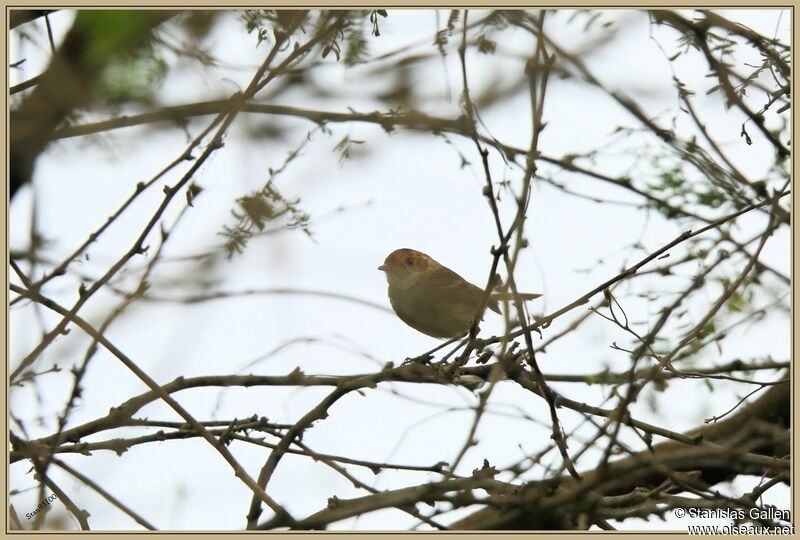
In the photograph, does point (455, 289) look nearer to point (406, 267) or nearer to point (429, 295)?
point (429, 295)

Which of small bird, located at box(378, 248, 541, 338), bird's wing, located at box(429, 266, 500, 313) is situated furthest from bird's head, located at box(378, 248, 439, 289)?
bird's wing, located at box(429, 266, 500, 313)

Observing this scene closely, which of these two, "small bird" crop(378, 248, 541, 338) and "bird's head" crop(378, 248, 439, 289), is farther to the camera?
"bird's head" crop(378, 248, 439, 289)

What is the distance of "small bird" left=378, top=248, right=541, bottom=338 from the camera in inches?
211

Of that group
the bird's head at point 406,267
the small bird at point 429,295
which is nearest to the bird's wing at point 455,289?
the small bird at point 429,295

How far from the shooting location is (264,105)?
7.86 ft

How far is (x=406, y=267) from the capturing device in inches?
240

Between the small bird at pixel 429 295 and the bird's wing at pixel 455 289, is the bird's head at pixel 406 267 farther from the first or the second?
the bird's wing at pixel 455 289

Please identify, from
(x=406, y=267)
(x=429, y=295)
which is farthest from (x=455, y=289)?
(x=406, y=267)

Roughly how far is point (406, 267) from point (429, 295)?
0.58m

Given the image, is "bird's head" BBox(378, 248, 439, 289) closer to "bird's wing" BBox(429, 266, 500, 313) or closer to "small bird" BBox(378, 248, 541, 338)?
"small bird" BBox(378, 248, 541, 338)

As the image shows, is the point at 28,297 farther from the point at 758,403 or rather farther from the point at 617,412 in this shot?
the point at 758,403

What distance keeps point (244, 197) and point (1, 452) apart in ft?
4.99

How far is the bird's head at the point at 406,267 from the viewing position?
593 centimetres

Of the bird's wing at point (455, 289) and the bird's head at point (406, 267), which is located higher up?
the bird's head at point (406, 267)
